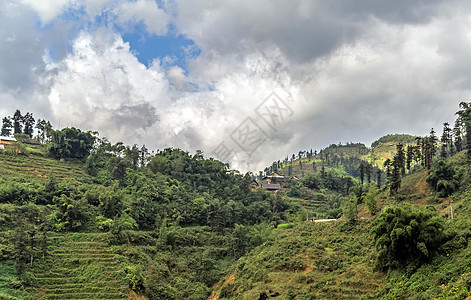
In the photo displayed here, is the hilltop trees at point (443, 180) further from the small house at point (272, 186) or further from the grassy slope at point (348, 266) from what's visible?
the small house at point (272, 186)

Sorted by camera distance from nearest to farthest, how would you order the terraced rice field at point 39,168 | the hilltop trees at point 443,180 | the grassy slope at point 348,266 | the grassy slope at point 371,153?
the grassy slope at point 348,266 → the hilltop trees at point 443,180 → the terraced rice field at point 39,168 → the grassy slope at point 371,153

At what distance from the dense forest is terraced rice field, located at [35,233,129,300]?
0.10m

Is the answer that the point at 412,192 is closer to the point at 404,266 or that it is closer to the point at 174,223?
the point at 404,266

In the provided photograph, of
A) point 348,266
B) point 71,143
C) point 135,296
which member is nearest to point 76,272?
point 135,296

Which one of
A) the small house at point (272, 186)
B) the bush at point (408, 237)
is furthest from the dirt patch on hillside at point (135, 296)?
the small house at point (272, 186)

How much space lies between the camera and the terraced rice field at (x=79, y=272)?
26562 millimetres

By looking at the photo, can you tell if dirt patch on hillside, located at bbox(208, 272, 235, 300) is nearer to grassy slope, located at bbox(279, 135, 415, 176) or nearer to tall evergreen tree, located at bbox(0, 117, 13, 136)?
tall evergreen tree, located at bbox(0, 117, 13, 136)

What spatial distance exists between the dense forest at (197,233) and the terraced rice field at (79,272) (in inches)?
Result: 3.9

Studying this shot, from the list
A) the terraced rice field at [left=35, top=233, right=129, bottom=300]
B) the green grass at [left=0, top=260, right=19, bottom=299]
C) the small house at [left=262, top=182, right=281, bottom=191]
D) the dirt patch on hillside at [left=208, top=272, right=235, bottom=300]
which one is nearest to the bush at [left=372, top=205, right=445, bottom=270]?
the dirt patch on hillside at [left=208, top=272, right=235, bottom=300]

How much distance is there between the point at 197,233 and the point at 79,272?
53.4ft

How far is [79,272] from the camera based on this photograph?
94.5ft

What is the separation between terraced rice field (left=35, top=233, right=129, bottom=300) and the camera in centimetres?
2656

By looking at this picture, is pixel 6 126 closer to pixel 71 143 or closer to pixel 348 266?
pixel 71 143

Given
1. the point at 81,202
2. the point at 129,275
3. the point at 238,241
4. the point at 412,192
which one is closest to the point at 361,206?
the point at 412,192
